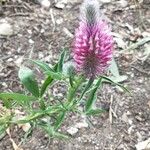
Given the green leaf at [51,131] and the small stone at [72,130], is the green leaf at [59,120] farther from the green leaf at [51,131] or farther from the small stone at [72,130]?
the small stone at [72,130]

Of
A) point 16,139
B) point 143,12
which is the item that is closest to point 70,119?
point 16,139

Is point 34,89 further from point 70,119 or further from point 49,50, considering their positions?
point 49,50

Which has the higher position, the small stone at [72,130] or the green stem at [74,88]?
the green stem at [74,88]

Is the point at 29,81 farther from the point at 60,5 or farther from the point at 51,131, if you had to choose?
the point at 60,5

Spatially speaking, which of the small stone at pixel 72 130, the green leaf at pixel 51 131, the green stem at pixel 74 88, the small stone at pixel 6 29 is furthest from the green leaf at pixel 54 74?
the small stone at pixel 6 29

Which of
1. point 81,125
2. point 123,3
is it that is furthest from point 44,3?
point 81,125

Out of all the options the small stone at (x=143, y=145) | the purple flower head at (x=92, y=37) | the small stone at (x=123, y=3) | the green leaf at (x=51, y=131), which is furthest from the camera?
the small stone at (x=123, y=3)

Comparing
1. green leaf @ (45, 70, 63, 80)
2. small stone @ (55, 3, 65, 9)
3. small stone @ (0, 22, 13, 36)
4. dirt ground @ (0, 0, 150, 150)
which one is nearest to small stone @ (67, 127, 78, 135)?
dirt ground @ (0, 0, 150, 150)
